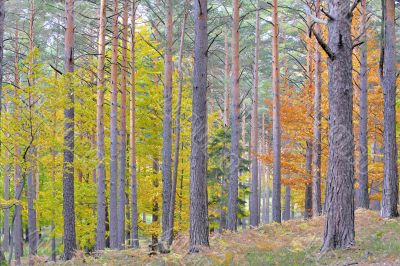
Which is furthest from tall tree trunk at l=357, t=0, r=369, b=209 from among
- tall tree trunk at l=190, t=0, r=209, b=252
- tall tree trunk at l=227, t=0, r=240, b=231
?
tall tree trunk at l=190, t=0, r=209, b=252

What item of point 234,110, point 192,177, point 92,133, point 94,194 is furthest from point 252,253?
point 92,133

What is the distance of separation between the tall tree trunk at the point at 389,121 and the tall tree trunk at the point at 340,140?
4506mm

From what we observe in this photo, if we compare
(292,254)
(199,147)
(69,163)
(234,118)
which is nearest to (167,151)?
(234,118)

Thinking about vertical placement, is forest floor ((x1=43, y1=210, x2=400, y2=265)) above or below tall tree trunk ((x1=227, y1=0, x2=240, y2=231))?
below

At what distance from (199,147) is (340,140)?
3011 millimetres

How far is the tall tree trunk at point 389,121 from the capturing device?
36.4 feet

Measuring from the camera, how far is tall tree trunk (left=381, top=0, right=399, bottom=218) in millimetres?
11109

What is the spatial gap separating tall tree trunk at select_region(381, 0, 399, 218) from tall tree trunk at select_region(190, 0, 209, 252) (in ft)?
18.1

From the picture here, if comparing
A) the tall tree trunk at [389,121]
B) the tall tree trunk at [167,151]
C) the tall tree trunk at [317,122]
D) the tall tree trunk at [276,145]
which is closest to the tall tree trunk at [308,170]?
the tall tree trunk at [317,122]

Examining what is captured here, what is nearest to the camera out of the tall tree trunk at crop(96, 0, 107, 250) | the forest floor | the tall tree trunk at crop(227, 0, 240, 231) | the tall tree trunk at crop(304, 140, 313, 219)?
the forest floor

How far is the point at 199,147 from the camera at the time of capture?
29.0ft

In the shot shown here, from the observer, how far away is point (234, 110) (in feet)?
49.5

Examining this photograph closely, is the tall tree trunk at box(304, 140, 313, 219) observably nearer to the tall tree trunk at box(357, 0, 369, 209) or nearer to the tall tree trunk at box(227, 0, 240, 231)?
the tall tree trunk at box(357, 0, 369, 209)

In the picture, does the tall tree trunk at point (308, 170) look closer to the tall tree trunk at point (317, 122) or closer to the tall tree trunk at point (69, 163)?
the tall tree trunk at point (317, 122)
